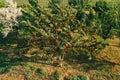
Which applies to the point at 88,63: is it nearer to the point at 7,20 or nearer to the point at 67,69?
the point at 67,69

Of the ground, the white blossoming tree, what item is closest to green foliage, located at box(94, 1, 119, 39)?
the ground

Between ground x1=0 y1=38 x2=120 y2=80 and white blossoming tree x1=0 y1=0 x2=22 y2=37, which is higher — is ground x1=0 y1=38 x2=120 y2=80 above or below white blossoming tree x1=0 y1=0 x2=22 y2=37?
below

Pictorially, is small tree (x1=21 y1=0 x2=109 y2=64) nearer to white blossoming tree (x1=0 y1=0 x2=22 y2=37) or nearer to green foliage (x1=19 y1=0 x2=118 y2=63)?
green foliage (x1=19 y1=0 x2=118 y2=63)

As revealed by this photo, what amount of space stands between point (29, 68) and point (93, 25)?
10802 millimetres

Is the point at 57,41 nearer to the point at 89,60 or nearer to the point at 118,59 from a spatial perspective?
the point at 89,60

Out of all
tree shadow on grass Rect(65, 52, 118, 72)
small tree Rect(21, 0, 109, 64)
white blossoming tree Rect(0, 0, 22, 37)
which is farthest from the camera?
white blossoming tree Rect(0, 0, 22, 37)

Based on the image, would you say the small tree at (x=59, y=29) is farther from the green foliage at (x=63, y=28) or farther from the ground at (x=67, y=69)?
the ground at (x=67, y=69)

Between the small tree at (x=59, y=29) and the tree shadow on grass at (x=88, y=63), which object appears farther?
the tree shadow on grass at (x=88, y=63)

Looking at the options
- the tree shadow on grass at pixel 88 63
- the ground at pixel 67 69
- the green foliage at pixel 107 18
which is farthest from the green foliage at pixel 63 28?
the ground at pixel 67 69

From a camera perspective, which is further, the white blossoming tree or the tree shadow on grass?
the white blossoming tree

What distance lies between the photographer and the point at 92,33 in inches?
1626

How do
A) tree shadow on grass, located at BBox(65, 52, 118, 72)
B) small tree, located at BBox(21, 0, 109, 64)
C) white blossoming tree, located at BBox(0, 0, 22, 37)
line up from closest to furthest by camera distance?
1. small tree, located at BBox(21, 0, 109, 64)
2. tree shadow on grass, located at BBox(65, 52, 118, 72)
3. white blossoming tree, located at BBox(0, 0, 22, 37)

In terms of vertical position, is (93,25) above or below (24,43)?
above

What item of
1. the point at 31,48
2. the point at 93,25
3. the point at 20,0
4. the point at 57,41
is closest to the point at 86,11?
the point at 93,25
